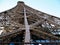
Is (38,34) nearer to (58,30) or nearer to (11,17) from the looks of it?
(58,30)

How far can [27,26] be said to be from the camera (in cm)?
884

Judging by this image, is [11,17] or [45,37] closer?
[45,37]

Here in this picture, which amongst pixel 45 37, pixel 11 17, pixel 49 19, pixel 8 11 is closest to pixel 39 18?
pixel 49 19

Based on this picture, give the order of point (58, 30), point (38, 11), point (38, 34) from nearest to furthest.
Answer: point (38, 34), point (58, 30), point (38, 11)

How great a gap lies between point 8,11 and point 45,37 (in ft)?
19.4

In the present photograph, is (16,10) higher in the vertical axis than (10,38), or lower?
higher

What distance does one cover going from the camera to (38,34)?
8.27m

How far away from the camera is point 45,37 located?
787 centimetres

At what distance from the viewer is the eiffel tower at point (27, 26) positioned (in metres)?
7.63

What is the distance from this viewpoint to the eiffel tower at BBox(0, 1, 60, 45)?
25.0 feet

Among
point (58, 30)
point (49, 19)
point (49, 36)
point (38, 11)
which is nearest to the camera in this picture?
point (49, 36)

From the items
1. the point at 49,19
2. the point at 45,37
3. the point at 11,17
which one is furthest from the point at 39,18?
the point at 45,37

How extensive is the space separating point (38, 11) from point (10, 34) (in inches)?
221

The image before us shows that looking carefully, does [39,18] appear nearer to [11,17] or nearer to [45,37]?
[11,17]
